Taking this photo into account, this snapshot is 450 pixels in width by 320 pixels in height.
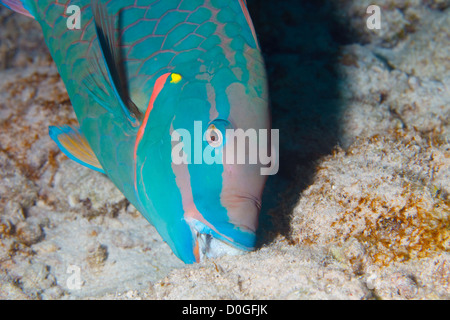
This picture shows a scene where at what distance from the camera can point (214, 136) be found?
155 centimetres

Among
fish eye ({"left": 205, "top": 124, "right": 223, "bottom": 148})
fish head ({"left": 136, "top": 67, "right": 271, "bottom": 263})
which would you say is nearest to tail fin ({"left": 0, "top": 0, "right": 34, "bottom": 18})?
fish head ({"left": 136, "top": 67, "right": 271, "bottom": 263})

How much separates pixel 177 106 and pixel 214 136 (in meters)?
0.29

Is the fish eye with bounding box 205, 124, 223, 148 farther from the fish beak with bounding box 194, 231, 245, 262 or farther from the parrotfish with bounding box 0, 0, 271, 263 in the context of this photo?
the fish beak with bounding box 194, 231, 245, 262

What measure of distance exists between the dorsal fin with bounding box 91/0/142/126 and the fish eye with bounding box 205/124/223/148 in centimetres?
48

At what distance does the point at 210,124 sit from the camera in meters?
1.58

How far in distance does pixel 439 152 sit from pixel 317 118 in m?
1.14

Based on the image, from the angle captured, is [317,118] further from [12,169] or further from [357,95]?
[12,169]

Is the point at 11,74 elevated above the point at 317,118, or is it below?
above

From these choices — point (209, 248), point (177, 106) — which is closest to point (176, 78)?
point (177, 106)

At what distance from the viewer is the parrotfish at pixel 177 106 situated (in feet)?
5.11

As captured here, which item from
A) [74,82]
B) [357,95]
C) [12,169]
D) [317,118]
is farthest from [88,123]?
[357,95]

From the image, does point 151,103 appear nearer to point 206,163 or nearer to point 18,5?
point 206,163

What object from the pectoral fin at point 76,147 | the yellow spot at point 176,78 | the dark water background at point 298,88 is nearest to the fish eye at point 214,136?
the yellow spot at point 176,78

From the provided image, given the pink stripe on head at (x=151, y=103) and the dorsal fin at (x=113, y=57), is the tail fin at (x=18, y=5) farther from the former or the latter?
the pink stripe on head at (x=151, y=103)
